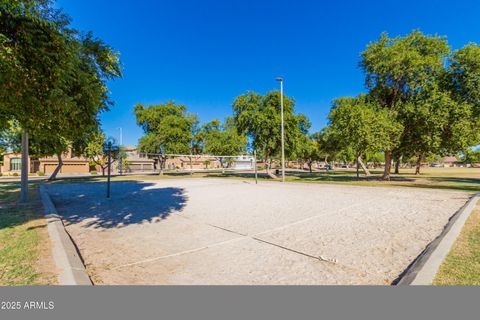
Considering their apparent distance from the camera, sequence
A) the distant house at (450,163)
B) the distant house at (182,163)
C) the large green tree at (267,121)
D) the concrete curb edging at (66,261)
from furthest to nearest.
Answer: the distant house at (450,163)
the distant house at (182,163)
the large green tree at (267,121)
the concrete curb edging at (66,261)

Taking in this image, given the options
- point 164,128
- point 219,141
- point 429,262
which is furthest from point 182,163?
point 429,262

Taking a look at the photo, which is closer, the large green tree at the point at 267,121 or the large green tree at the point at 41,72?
the large green tree at the point at 41,72

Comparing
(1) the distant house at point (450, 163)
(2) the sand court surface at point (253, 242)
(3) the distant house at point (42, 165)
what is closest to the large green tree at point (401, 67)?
(2) the sand court surface at point (253, 242)

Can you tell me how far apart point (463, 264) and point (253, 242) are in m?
3.89

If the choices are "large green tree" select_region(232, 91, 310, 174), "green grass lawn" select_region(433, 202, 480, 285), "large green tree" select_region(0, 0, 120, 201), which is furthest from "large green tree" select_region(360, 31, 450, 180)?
"large green tree" select_region(0, 0, 120, 201)

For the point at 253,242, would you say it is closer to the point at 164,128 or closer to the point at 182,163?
the point at 164,128

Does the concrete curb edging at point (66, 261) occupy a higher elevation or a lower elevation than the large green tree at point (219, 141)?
lower

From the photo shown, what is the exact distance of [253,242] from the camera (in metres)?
5.73

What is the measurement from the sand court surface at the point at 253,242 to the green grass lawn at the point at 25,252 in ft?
2.15

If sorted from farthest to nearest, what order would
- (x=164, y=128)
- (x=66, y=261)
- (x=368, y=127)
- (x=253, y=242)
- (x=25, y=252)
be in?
(x=164, y=128) → (x=368, y=127) → (x=253, y=242) → (x=25, y=252) → (x=66, y=261)

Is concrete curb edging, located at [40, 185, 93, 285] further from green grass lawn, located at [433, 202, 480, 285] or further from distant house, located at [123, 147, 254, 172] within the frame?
distant house, located at [123, 147, 254, 172]

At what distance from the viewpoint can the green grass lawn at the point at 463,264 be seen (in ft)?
11.4

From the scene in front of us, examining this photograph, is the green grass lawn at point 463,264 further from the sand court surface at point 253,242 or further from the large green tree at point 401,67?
the large green tree at point 401,67
